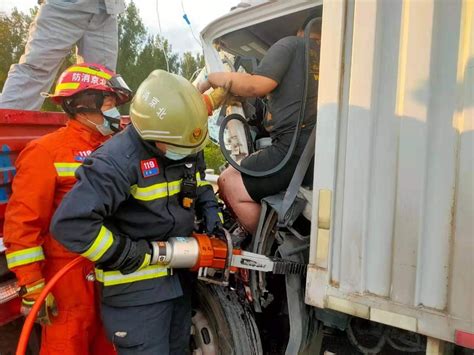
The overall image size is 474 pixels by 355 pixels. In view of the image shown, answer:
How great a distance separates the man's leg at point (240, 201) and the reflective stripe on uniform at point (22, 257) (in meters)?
1.02

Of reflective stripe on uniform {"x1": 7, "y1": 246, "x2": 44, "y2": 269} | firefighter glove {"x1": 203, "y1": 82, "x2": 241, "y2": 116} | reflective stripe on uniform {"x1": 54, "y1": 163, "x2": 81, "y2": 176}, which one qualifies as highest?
firefighter glove {"x1": 203, "y1": 82, "x2": 241, "y2": 116}

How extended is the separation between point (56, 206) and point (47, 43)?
1330mm

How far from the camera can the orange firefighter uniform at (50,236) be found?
199 cm

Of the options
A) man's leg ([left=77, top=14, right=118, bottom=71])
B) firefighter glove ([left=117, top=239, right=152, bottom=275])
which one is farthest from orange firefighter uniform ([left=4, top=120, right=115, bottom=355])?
man's leg ([left=77, top=14, right=118, bottom=71])

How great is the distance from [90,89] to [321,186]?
1.36 m

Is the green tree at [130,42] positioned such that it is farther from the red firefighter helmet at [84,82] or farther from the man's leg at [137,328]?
the man's leg at [137,328]

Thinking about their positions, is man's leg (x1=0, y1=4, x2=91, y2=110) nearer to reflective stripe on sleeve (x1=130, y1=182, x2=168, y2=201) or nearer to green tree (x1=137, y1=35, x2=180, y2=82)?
reflective stripe on sleeve (x1=130, y1=182, x2=168, y2=201)

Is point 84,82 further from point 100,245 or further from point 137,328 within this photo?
point 137,328

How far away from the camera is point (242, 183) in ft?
7.53

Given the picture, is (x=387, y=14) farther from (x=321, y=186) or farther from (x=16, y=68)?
(x=16, y=68)

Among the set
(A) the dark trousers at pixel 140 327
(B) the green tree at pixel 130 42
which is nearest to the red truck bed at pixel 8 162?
(A) the dark trousers at pixel 140 327

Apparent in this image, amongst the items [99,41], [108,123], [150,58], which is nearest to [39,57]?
[99,41]

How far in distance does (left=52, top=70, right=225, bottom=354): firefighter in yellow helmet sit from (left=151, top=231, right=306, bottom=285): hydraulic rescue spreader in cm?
7

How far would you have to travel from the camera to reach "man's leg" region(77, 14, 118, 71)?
312 centimetres
